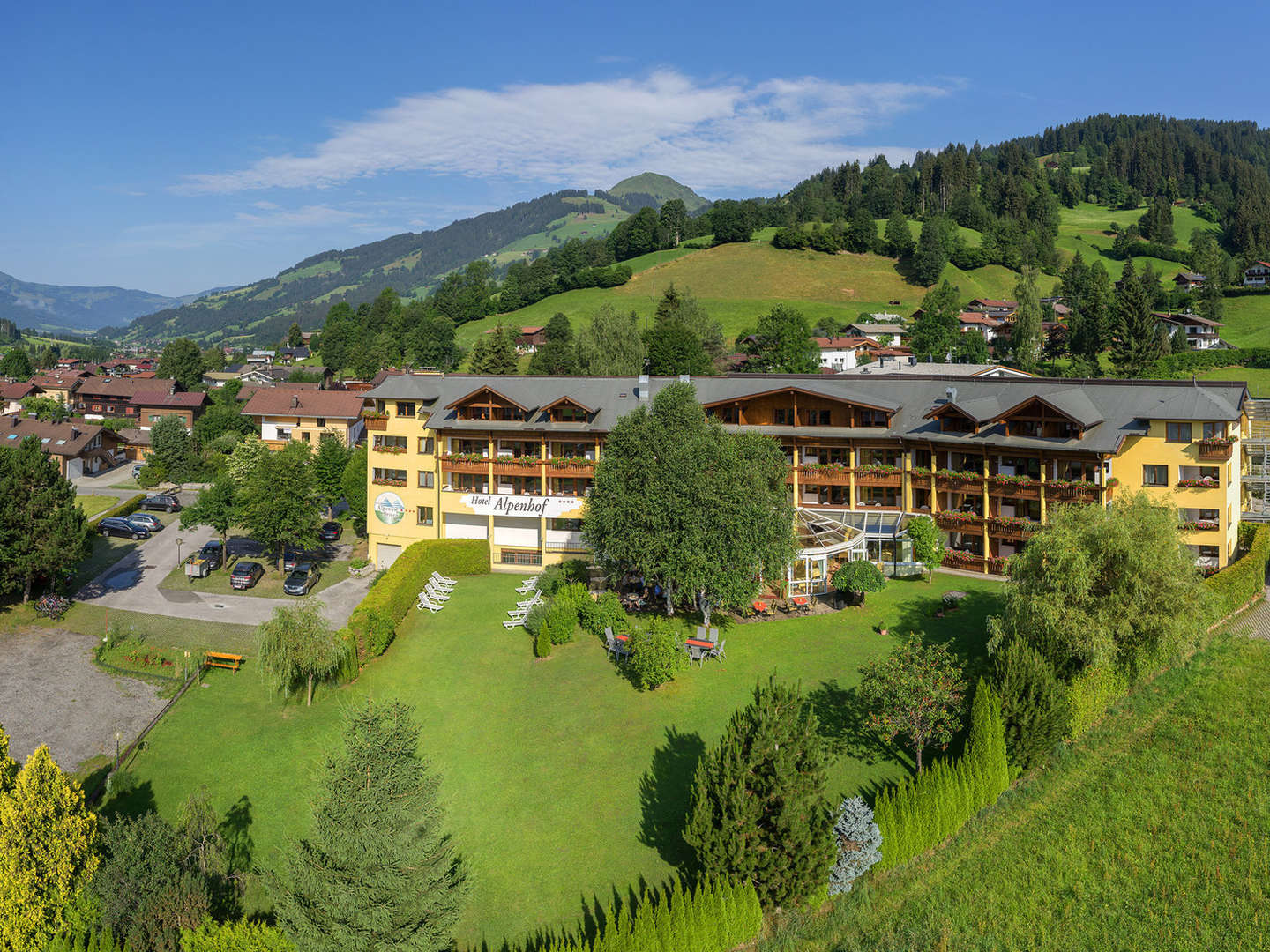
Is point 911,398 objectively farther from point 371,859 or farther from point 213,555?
point 213,555

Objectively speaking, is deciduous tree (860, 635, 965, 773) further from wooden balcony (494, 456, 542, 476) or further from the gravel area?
the gravel area

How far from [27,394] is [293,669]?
143m

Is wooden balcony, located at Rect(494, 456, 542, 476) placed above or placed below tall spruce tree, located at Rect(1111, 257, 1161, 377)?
below

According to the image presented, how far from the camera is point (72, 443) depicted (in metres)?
92.9

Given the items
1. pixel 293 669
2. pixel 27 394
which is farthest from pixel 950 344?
pixel 27 394

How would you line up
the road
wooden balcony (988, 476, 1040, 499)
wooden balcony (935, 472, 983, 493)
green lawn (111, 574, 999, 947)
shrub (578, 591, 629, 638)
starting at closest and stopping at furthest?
green lawn (111, 574, 999, 947)
shrub (578, 591, 629, 638)
wooden balcony (988, 476, 1040, 499)
wooden balcony (935, 472, 983, 493)
the road

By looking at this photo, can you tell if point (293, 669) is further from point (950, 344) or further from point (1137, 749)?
point (950, 344)

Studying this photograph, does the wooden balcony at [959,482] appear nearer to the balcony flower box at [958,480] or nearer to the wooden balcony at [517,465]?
the balcony flower box at [958,480]

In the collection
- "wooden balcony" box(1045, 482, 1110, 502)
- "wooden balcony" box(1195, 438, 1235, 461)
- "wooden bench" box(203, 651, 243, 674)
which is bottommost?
"wooden bench" box(203, 651, 243, 674)

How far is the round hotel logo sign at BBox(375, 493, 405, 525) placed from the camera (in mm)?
57156

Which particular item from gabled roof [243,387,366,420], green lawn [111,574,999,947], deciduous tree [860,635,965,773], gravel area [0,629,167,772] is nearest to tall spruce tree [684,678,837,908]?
green lawn [111,574,999,947]

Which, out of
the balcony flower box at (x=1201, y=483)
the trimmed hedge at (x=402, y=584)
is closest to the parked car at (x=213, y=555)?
the trimmed hedge at (x=402, y=584)

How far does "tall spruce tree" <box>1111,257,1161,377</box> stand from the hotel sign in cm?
8127

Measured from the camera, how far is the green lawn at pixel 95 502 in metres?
75.1
